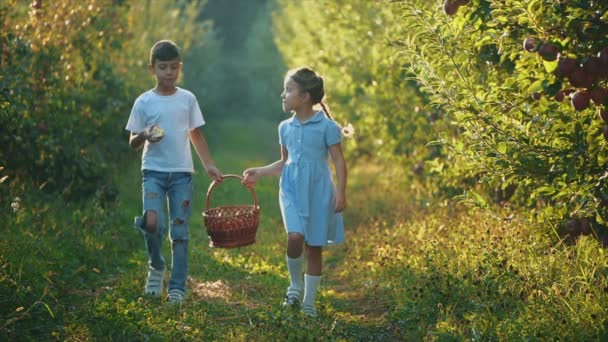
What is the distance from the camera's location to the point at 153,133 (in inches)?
229

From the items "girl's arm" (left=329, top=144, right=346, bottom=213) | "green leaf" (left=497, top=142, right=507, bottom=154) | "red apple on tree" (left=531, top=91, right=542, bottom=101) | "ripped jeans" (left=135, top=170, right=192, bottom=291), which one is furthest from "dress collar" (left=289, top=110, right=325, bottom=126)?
"red apple on tree" (left=531, top=91, right=542, bottom=101)

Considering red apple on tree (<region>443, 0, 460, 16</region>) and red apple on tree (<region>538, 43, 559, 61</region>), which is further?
red apple on tree (<region>443, 0, 460, 16</region>)

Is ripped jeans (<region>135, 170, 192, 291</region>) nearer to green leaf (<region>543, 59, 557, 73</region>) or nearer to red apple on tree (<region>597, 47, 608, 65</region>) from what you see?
green leaf (<region>543, 59, 557, 73</region>)

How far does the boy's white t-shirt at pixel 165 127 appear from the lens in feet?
19.8

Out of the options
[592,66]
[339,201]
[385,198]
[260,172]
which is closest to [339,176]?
[339,201]

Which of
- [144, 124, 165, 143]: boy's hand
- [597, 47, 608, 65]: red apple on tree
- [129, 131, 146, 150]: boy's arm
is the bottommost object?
[129, 131, 146, 150]: boy's arm

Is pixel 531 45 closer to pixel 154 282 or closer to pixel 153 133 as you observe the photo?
pixel 153 133

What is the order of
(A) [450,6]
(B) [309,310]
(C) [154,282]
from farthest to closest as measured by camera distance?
(C) [154,282] → (B) [309,310] → (A) [450,6]

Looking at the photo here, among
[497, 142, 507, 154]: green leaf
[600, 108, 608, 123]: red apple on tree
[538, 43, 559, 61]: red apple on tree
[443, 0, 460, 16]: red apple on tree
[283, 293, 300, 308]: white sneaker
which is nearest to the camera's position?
[538, 43, 559, 61]: red apple on tree

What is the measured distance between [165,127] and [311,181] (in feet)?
3.60

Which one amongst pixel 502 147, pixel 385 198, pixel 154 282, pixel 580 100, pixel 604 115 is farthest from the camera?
pixel 385 198

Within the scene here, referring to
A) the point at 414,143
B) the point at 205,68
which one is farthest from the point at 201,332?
the point at 205,68

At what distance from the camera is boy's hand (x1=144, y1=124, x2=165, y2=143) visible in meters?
5.80

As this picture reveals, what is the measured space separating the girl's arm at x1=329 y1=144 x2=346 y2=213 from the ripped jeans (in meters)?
1.07
